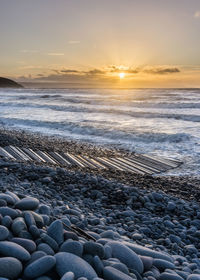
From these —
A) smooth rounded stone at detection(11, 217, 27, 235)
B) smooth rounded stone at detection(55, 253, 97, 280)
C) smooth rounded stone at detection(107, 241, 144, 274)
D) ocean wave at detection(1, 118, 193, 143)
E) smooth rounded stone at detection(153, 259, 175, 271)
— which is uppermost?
ocean wave at detection(1, 118, 193, 143)

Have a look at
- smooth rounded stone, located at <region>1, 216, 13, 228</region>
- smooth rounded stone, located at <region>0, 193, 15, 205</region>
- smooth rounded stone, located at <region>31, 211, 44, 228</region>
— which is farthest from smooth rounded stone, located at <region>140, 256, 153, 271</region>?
smooth rounded stone, located at <region>0, 193, 15, 205</region>

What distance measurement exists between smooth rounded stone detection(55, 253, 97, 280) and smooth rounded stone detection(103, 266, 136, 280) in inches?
4.7

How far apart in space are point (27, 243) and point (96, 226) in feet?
4.79

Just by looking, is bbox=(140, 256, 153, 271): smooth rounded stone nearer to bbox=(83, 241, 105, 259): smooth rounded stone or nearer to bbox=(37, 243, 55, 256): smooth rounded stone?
bbox=(83, 241, 105, 259): smooth rounded stone

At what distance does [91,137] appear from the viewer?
1400 cm

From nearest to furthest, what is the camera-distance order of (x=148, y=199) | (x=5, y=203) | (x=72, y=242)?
(x=72, y=242) → (x=5, y=203) → (x=148, y=199)

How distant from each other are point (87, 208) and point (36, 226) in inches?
78.1

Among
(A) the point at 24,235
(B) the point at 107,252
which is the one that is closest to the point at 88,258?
(B) the point at 107,252

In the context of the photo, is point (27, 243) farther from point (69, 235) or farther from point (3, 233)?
point (69, 235)

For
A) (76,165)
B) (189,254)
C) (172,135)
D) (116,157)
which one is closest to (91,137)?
(172,135)

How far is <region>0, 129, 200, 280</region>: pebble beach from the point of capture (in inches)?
95.1

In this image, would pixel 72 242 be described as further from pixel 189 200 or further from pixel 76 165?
pixel 76 165

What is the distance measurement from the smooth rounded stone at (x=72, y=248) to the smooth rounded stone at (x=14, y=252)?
0.34 m

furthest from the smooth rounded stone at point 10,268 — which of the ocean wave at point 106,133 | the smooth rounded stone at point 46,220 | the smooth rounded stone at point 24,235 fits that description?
the ocean wave at point 106,133
